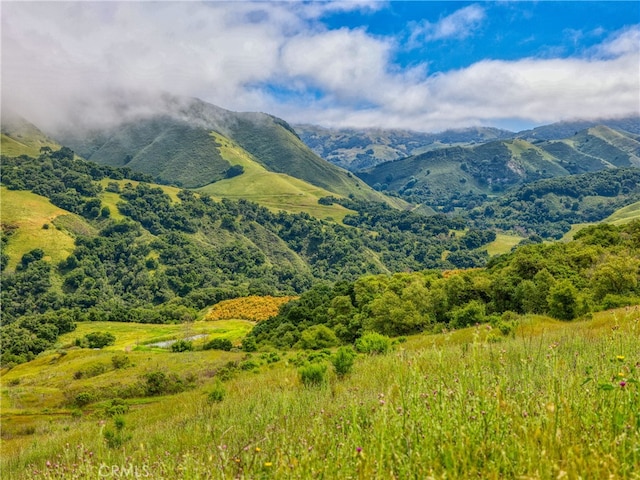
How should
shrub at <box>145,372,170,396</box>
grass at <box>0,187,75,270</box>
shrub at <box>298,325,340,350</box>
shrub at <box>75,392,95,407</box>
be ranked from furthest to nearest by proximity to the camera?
grass at <box>0,187,75,270</box> → shrub at <box>298,325,340,350</box> → shrub at <box>145,372,170,396</box> → shrub at <box>75,392,95,407</box>

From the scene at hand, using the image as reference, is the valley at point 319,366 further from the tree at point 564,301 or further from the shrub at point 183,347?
the shrub at point 183,347

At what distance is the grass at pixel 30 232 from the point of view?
6772 inches

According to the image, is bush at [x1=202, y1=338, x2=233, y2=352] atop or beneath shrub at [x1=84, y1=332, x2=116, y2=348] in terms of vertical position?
beneath

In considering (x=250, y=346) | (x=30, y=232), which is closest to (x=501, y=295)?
(x=250, y=346)

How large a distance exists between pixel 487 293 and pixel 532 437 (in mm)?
60823

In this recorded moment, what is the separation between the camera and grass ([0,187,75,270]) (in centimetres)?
17200

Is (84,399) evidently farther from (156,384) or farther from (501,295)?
(501,295)

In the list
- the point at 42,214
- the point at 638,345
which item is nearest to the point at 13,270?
the point at 42,214

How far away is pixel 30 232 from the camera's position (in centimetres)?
18000

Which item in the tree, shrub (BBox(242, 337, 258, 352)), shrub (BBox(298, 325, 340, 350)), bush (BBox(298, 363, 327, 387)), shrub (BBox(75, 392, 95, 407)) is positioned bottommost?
shrub (BBox(75, 392, 95, 407))

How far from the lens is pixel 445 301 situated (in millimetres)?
62031

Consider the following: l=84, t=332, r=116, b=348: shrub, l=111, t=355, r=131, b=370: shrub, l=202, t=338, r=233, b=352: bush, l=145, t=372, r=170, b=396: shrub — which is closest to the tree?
l=145, t=372, r=170, b=396: shrub

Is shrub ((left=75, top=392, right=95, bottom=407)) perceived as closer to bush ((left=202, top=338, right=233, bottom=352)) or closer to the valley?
the valley

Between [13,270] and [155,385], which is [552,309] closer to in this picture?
[155,385]
